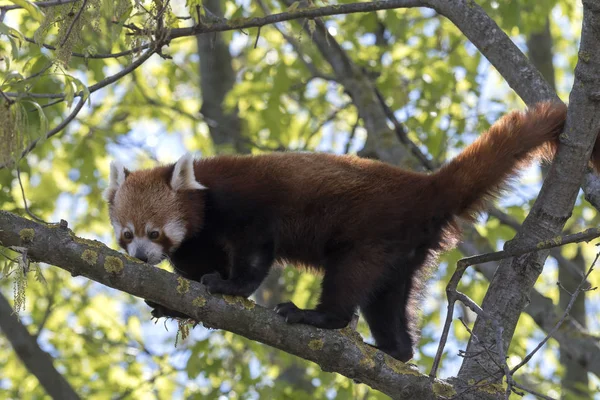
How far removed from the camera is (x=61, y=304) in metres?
9.19

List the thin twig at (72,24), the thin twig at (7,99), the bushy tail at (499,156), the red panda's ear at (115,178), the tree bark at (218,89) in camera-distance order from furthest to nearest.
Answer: the tree bark at (218,89)
the red panda's ear at (115,178)
the bushy tail at (499,156)
the thin twig at (72,24)
the thin twig at (7,99)

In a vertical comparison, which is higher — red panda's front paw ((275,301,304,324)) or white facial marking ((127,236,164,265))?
white facial marking ((127,236,164,265))

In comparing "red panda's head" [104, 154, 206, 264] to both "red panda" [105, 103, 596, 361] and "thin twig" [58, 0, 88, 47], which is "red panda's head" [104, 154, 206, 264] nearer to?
"red panda" [105, 103, 596, 361]

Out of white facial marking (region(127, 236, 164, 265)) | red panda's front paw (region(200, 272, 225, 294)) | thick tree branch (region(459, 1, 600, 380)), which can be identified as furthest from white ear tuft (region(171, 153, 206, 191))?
thick tree branch (region(459, 1, 600, 380))

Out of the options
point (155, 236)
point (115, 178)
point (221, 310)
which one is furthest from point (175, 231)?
point (221, 310)

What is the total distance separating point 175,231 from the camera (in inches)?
195

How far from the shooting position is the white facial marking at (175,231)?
16.2 ft

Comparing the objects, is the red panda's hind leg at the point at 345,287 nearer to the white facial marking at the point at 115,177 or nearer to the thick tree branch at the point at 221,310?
the thick tree branch at the point at 221,310

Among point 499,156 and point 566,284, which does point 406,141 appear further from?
point 499,156

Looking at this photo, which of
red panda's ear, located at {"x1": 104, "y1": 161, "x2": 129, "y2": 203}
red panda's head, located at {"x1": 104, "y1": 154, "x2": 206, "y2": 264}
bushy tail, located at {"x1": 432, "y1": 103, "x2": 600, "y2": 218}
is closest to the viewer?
bushy tail, located at {"x1": 432, "y1": 103, "x2": 600, "y2": 218}

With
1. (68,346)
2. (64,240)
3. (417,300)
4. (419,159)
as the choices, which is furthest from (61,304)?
(64,240)

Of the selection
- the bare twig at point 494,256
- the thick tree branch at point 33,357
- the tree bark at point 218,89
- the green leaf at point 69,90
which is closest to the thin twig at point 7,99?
the green leaf at point 69,90

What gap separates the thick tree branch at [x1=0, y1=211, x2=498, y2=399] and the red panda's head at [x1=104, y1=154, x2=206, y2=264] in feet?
4.34

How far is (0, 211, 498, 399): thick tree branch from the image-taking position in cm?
338
